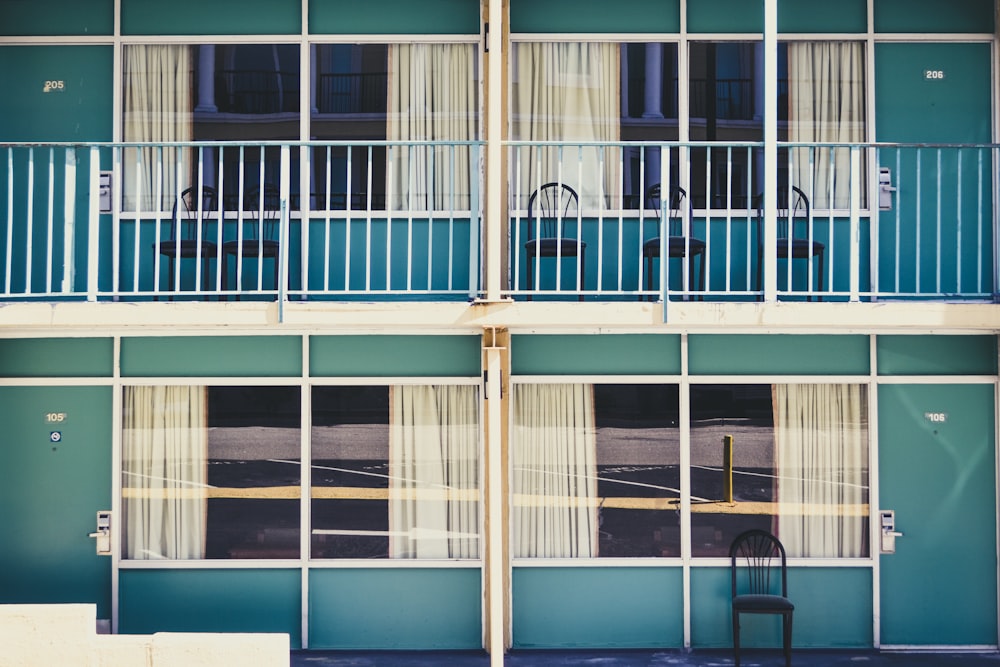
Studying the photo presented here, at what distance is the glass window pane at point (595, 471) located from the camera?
887 cm

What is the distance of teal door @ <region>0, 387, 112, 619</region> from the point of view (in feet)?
29.2

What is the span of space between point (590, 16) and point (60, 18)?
15.0 feet

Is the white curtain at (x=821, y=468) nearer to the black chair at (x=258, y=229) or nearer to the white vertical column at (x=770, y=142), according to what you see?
the white vertical column at (x=770, y=142)

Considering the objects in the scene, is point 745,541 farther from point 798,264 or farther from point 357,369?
point 357,369

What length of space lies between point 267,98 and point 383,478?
3.41 m

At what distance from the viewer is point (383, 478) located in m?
8.95

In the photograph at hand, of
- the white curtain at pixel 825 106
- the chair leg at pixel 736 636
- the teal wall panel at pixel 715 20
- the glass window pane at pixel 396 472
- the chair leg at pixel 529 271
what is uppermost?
the teal wall panel at pixel 715 20

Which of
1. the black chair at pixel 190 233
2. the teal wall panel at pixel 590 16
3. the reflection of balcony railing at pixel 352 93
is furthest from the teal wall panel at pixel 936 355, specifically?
the black chair at pixel 190 233

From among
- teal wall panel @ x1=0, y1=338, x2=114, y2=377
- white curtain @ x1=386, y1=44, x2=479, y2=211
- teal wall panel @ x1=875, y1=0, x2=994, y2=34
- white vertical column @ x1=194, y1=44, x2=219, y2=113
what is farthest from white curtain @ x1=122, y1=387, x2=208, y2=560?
teal wall panel @ x1=875, y1=0, x2=994, y2=34

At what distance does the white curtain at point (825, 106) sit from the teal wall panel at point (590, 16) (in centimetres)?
119

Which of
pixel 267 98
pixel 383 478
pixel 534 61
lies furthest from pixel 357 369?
pixel 534 61

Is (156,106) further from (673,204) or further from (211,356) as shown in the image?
(673,204)

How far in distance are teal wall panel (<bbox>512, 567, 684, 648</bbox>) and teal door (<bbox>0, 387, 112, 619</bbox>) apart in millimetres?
3525

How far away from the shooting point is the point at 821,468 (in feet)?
29.3
